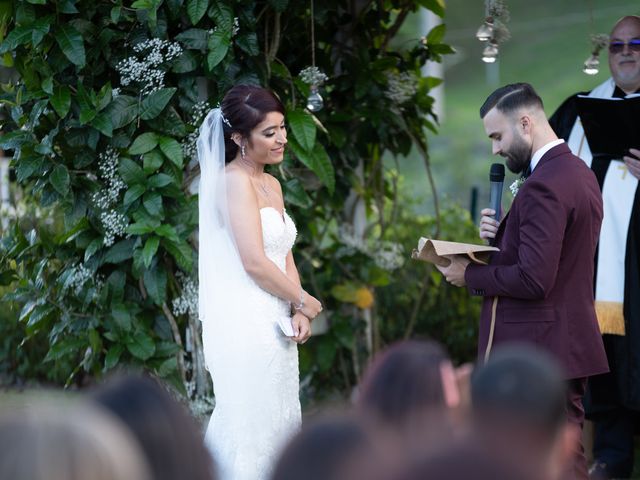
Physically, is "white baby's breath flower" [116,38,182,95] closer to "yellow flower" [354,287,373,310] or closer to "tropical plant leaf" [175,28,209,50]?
"tropical plant leaf" [175,28,209,50]

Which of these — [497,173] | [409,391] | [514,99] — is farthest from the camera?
[497,173]

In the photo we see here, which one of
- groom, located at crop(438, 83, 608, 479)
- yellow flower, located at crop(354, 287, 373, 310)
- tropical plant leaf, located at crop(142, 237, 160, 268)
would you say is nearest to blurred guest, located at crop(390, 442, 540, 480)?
groom, located at crop(438, 83, 608, 479)

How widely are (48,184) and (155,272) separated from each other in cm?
69

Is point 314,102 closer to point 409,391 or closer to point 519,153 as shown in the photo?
point 519,153

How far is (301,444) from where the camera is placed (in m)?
1.43

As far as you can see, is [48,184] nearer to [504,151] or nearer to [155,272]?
[155,272]

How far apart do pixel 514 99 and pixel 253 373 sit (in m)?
1.54

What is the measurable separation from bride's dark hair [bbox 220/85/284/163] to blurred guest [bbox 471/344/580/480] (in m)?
2.29

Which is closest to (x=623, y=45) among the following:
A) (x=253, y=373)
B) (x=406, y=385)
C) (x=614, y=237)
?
(x=614, y=237)

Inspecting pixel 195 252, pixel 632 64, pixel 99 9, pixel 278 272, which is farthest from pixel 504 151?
pixel 99 9

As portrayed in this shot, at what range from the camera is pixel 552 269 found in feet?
11.1

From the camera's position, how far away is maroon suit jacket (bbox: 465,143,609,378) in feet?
11.0

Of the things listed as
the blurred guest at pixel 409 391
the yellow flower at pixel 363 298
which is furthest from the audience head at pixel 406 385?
the yellow flower at pixel 363 298

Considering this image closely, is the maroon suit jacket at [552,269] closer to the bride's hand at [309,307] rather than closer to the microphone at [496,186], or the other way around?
the microphone at [496,186]
